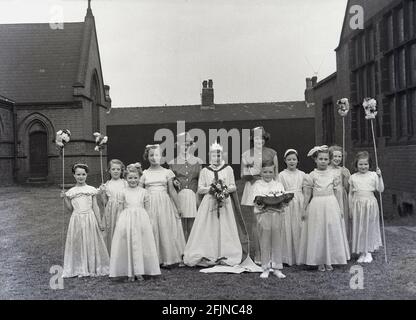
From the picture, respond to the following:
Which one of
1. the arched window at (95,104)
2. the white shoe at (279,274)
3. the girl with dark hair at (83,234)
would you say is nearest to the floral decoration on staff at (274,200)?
the white shoe at (279,274)

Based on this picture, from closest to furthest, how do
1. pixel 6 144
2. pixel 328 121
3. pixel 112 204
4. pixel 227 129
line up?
pixel 112 204, pixel 328 121, pixel 6 144, pixel 227 129

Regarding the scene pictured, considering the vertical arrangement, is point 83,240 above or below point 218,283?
above

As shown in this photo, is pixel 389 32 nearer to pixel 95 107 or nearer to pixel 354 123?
pixel 354 123

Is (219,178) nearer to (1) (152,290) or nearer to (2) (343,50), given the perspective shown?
(1) (152,290)

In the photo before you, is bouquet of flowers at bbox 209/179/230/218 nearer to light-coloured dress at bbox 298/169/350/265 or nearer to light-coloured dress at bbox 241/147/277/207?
light-coloured dress at bbox 241/147/277/207

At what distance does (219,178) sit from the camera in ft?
25.5

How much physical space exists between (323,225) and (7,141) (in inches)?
872

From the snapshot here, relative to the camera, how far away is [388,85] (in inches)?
510

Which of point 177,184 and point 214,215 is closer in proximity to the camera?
point 214,215

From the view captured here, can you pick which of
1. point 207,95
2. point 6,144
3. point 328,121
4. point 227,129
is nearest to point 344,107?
point 328,121

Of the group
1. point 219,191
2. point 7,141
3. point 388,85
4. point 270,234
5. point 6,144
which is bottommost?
point 270,234

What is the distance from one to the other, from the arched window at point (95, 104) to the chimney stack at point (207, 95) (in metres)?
10.2

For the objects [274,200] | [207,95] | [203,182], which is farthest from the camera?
[207,95]

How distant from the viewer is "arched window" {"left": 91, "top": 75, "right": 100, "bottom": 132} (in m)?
30.0
